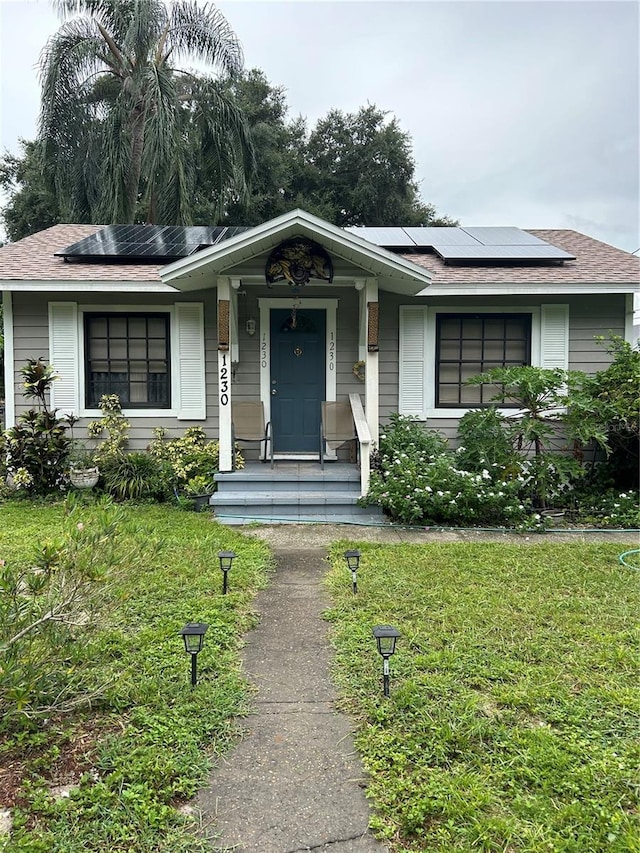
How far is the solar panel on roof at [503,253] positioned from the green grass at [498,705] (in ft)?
15.6

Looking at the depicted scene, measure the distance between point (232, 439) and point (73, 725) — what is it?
4.94 meters

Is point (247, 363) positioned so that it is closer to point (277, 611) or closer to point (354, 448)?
point (354, 448)

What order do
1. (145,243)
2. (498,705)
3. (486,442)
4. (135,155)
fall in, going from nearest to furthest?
(498,705) < (486,442) < (145,243) < (135,155)

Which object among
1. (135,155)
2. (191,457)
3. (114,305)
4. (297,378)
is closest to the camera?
(191,457)

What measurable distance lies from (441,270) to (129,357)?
4447mm

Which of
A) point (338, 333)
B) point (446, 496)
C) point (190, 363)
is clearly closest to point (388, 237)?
point (338, 333)

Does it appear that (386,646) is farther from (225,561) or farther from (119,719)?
(225,561)

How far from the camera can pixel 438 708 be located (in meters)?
2.59

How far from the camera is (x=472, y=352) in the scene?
787 centimetres

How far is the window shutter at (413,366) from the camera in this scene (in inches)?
302

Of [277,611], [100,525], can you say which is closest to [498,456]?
[277,611]

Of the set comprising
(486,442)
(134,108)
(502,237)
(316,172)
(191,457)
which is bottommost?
(191,457)

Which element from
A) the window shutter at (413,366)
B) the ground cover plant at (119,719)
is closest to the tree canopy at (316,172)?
the window shutter at (413,366)

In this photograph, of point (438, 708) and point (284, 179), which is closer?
point (438, 708)
